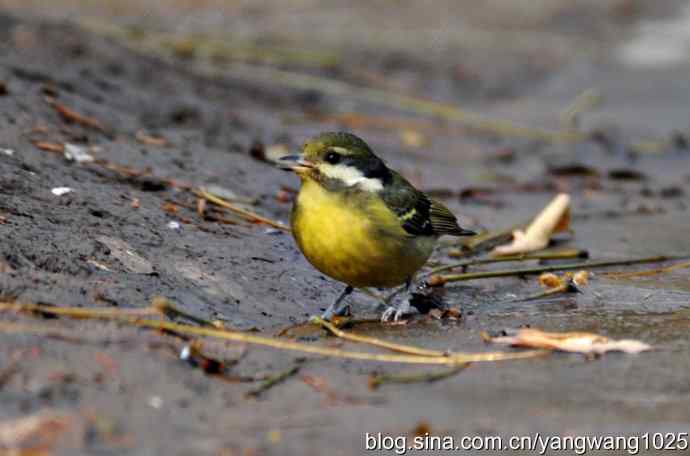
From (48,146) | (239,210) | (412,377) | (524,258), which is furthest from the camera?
(524,258)

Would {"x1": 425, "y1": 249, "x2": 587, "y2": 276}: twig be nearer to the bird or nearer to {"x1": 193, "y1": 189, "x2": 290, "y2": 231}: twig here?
the bird

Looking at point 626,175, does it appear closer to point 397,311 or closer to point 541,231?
Result: point 541,231

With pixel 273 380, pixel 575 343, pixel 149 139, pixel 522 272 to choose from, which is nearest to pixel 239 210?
pixel 149 139

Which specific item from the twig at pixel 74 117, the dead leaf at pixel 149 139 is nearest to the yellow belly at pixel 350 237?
the dead leaf at pixel 149 139

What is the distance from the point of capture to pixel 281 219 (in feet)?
25.7

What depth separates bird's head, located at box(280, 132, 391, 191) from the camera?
6117mm

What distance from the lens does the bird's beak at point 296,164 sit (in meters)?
6.13

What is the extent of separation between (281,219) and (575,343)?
3224 mm

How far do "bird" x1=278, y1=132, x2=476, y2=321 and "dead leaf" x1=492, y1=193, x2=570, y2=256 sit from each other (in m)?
1.45

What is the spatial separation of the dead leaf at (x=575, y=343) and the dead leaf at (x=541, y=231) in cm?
266

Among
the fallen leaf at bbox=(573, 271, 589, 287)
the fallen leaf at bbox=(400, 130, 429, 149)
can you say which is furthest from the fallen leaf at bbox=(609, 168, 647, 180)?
the fallen leaf at bbox=(573, 271, 589, 287)

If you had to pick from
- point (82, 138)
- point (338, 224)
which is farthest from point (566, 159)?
point (338, 224)

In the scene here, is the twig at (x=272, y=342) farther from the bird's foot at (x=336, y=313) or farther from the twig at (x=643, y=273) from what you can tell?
the twig at (x=643, y=273)

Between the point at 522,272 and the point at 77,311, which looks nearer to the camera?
the point at 77,311
